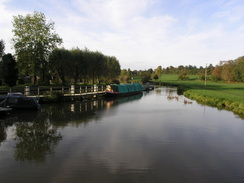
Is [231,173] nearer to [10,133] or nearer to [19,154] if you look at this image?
[19,154]

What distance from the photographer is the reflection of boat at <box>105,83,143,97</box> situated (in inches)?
1586

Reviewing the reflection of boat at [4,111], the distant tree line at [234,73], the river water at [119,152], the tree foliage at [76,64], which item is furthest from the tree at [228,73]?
the reflection of boat at [4,111]

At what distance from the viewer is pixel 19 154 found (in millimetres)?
10094

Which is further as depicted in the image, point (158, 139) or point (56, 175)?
point (158, 139)

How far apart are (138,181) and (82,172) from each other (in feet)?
7.24

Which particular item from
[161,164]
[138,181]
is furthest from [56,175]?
[161,164]

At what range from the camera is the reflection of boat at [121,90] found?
40284 millimetres

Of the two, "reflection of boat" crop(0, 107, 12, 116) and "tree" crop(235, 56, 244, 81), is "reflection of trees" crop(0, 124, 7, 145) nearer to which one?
"reflection of boat" crop(0, 107, 12, 116)

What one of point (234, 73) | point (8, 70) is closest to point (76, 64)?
point (8, 70)

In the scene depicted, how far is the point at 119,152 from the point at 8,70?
120ft

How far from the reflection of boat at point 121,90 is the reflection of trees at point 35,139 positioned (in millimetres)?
23435

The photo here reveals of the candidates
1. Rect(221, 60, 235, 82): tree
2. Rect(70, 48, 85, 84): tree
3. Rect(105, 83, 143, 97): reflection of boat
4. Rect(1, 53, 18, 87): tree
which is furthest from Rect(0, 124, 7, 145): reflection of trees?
Rect(221, 60, 235, 82): tree

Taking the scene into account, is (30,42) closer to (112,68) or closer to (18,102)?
(18,102)

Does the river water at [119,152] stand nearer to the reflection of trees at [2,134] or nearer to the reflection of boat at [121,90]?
the reflection of trees at [2,134]
